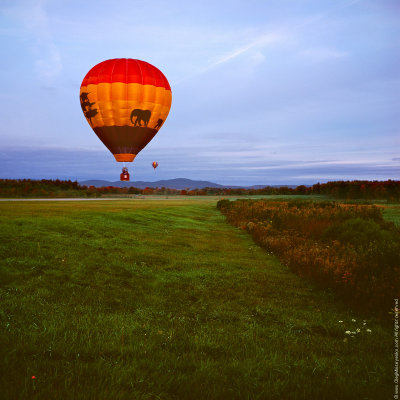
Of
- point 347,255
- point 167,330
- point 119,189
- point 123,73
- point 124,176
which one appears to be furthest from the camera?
point 119,189

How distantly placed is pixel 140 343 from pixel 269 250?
13060 millimetres

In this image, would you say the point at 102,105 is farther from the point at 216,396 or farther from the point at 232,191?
the point at 232,191

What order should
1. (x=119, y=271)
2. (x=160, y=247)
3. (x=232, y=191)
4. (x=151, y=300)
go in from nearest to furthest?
(x=151, y=300) < (x=119, y=271) < (x=160, y=247) < (x=232, y=191)

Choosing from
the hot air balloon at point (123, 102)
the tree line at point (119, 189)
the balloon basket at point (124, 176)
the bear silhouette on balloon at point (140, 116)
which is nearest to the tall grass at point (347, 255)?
→ the bear silhouette on balloon at point (140, 116)

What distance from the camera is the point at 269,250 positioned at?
719 inches

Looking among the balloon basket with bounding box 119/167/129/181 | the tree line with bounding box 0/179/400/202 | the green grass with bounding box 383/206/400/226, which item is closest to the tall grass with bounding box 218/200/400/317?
the green grass with bounding box 383/206/400/226

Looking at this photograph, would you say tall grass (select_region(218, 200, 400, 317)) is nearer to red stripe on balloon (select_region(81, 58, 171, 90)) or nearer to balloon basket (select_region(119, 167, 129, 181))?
red stripe on balloon (select_region(81, 58, 171, 90))

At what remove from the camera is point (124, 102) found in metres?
31.8

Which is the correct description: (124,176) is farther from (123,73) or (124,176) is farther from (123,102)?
(123,73)

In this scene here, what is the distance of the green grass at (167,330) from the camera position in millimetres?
4910

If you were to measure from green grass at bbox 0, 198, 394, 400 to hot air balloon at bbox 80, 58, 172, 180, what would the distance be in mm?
19903

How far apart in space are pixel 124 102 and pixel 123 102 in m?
0.09

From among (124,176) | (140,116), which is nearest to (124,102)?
(140,116)

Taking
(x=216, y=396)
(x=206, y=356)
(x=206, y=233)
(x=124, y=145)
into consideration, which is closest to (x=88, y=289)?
(x=206, y=356)
